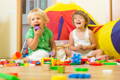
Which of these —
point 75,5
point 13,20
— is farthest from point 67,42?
point 13,20

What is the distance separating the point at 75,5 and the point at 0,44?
0.82m

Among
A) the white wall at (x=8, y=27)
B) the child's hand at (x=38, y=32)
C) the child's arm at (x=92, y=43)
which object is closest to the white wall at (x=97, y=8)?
the child's arm at (x=92, y=43)

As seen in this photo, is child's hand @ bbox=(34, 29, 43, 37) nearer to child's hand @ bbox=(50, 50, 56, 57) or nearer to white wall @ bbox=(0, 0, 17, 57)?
child's hand @ bbox=(50, 50, 56, 57)

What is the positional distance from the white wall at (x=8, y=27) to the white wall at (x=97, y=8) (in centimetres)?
49

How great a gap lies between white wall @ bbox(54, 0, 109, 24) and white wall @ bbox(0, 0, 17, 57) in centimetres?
49

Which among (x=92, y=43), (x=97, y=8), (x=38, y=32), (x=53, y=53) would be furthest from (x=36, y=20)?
(x=97, y=8)

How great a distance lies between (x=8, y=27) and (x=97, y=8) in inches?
32.9

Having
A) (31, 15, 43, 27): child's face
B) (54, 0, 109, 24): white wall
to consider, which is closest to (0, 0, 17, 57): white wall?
(54, 0, 109, 24): white wall

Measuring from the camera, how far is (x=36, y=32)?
175 centimetres

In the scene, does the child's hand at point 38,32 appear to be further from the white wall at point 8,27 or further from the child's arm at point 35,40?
the white wall at point 8,27

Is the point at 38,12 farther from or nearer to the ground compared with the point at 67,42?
farther from the ground

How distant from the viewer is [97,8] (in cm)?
232

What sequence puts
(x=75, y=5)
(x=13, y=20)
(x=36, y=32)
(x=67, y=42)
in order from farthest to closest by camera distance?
(x=13, y=20), (x=75, y=5), (x=67, y=42), (x=36, y=32)

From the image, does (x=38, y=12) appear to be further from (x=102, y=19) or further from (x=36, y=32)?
(x=102, y=19)
